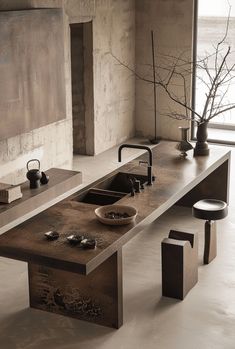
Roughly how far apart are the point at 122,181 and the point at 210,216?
0.93 m

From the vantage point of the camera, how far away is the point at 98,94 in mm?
9578

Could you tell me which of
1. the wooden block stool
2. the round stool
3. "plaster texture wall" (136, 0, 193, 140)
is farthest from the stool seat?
"plaster texture wall" (136, 0, 193, 140)

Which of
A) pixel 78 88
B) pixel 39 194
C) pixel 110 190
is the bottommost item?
pixel 39 194

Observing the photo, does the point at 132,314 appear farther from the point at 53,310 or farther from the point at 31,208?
the point at 31,208

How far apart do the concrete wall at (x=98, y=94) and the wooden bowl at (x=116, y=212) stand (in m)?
2.47

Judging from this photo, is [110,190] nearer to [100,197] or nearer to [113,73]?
[100,197]

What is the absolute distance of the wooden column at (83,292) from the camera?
15.7 feet

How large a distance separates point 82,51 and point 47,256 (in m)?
5.50

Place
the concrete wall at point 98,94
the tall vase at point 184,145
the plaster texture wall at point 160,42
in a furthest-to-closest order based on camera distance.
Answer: the plaster texture wall at point 160,42, the concrete wall at point 98,94, the tall vase at point 184,145

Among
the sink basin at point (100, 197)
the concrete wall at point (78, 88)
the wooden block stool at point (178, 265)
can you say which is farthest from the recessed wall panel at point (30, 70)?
the wooden block stool at point (178, 265)

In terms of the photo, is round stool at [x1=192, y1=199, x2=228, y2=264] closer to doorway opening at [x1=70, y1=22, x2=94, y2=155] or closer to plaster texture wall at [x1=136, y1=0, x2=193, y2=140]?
doorway opening at [x1=70, y1=22, x2=94, y2=155]

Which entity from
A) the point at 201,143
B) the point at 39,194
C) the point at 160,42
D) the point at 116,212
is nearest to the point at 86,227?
the point at 116,212

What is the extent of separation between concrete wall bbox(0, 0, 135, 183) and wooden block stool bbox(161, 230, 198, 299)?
278 cm

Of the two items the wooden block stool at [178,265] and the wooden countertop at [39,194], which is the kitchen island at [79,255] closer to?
the wooden block stool at [178,265]
